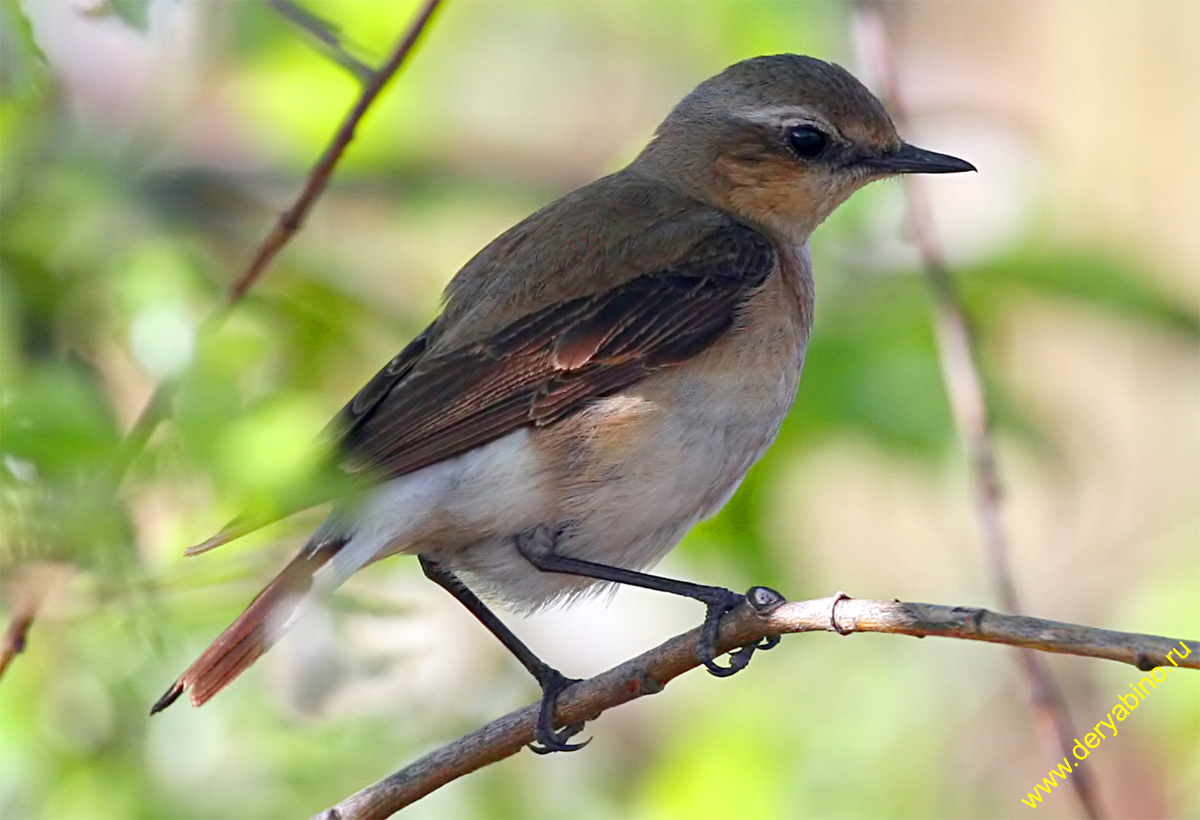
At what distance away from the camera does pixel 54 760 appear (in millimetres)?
4242

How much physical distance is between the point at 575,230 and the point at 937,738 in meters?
2.78

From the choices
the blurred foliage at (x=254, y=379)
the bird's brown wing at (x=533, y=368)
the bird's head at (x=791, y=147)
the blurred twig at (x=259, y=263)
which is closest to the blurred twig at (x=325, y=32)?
the blurred twig at (x=259, y=263)

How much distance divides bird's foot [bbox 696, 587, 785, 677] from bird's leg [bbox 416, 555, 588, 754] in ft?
1.42

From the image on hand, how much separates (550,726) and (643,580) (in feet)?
1.87

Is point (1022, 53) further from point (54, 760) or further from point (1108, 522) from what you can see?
point (54, 760)

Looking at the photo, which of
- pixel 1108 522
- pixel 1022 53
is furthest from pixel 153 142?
pixel 1022 53

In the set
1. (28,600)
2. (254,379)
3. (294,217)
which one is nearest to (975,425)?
(294,217)

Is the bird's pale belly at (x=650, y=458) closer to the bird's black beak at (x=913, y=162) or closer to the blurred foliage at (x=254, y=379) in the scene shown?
the blurred foliage at (x=254, y=379)

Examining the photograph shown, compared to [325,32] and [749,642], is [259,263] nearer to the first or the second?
[325,32]

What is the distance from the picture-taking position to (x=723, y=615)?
11.2 feet

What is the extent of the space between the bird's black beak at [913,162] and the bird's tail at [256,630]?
199 centimetres

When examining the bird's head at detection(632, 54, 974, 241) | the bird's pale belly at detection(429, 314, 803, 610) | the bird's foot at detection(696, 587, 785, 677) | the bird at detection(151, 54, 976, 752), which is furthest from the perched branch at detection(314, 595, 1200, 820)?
the bird's head at detection(632, 54, 974, 241)

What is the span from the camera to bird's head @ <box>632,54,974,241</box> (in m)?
4.61

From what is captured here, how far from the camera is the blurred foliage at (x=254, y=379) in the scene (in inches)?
130
